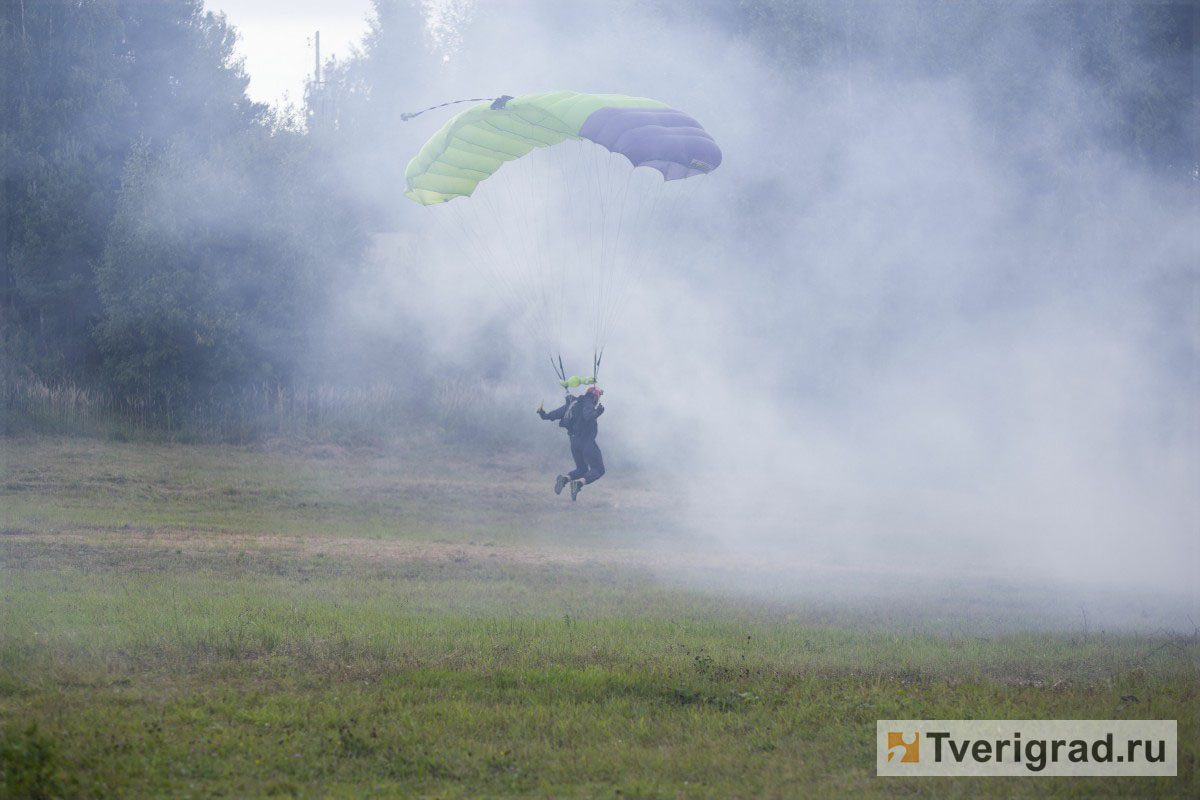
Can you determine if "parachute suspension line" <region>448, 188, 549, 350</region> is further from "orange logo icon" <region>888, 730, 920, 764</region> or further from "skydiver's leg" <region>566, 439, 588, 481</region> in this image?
"orange logo icon" <region>888, 730, 920, 764</region>

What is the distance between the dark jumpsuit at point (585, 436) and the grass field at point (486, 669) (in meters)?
1.40

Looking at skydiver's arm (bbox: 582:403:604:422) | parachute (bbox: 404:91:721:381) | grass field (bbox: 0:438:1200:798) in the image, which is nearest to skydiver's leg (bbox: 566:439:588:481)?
skydiver's arm (bbox: 582:403:604:422)

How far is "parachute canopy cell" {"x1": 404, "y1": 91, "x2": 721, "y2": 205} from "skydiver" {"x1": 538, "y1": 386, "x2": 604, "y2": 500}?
9.17 feet

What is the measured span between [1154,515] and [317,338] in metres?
17.7

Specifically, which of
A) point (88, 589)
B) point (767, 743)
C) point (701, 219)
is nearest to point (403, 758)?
point (767, 743)

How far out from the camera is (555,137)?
1280 centimetres

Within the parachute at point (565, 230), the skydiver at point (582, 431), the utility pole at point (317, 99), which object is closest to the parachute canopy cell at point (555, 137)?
the skydiver at point (582, 431)

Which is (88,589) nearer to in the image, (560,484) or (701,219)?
(560,484)

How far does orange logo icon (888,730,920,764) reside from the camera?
23.5 ft

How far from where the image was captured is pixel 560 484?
1334 centimetres

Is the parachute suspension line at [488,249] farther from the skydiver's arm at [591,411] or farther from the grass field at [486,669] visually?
Result: the skydiver's arm at [591,411]

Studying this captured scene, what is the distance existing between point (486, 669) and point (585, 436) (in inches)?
203

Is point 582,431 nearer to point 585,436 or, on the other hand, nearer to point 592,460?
point 585,436

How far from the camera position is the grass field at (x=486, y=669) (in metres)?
6.66
